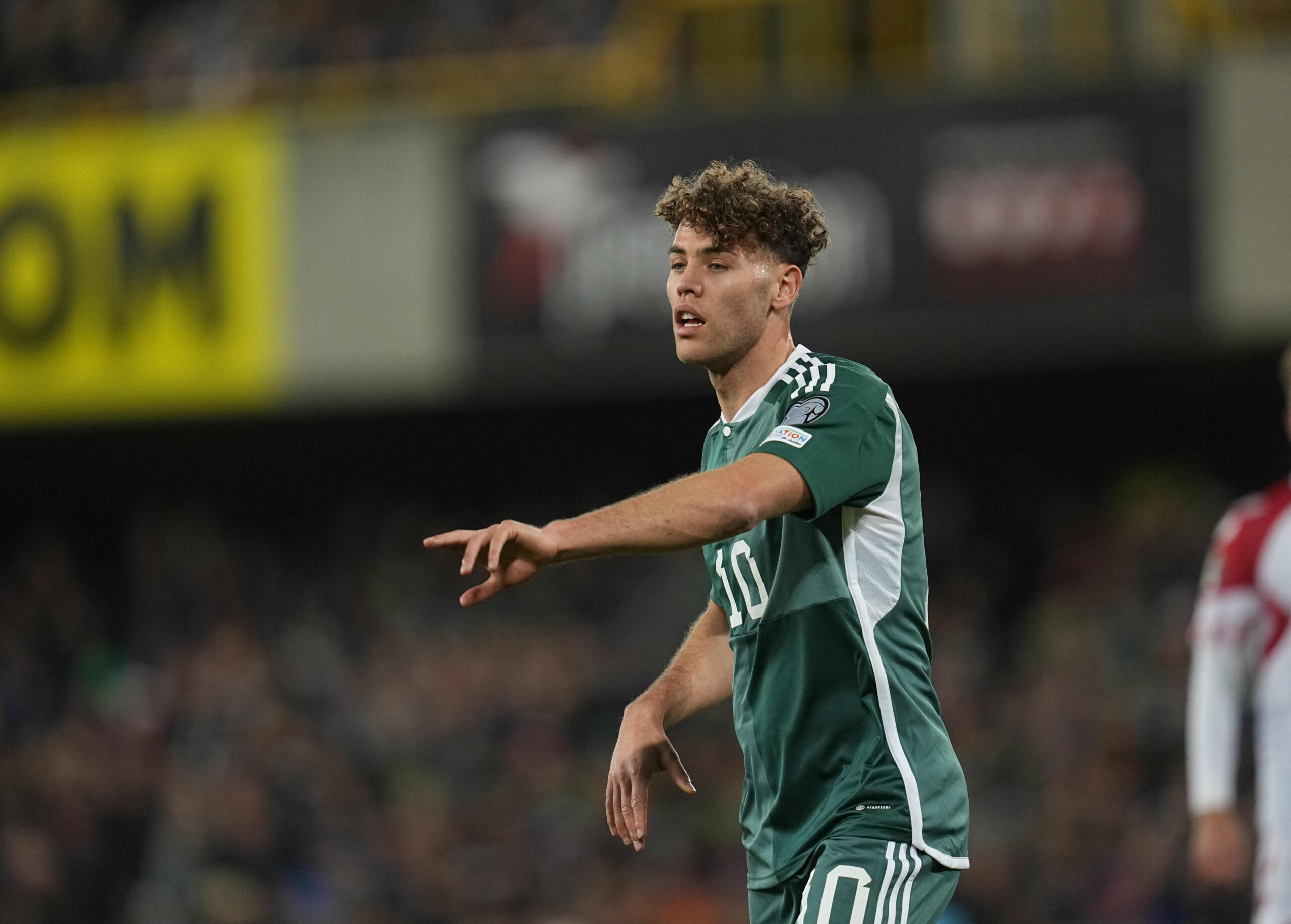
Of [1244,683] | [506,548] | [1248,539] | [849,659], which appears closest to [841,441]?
[849,659]

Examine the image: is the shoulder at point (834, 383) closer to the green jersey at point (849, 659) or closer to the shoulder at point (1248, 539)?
the green jersey at point (849, 659)

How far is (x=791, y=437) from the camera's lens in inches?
139

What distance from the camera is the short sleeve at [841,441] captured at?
3494 millimetres

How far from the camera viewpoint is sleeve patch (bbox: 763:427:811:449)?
3512mm

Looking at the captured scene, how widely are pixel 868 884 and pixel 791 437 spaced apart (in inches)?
34.8

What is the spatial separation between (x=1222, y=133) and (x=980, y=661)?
3551 millimetres

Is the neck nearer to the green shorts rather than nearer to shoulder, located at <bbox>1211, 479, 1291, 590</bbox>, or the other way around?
the green shorts

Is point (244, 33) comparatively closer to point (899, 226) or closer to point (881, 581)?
point (899, 226)

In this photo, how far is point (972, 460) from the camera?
1420cm

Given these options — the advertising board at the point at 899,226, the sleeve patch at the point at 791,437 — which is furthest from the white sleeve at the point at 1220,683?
the advertising board at the point at 899,226

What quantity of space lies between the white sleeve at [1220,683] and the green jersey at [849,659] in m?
2.69

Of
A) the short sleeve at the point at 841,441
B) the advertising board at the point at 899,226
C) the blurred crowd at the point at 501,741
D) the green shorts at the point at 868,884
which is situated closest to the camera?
the short sleeve at the point at 841,441

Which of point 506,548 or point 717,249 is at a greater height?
point 717,249

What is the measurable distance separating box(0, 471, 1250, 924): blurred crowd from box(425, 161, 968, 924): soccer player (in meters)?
5.55
